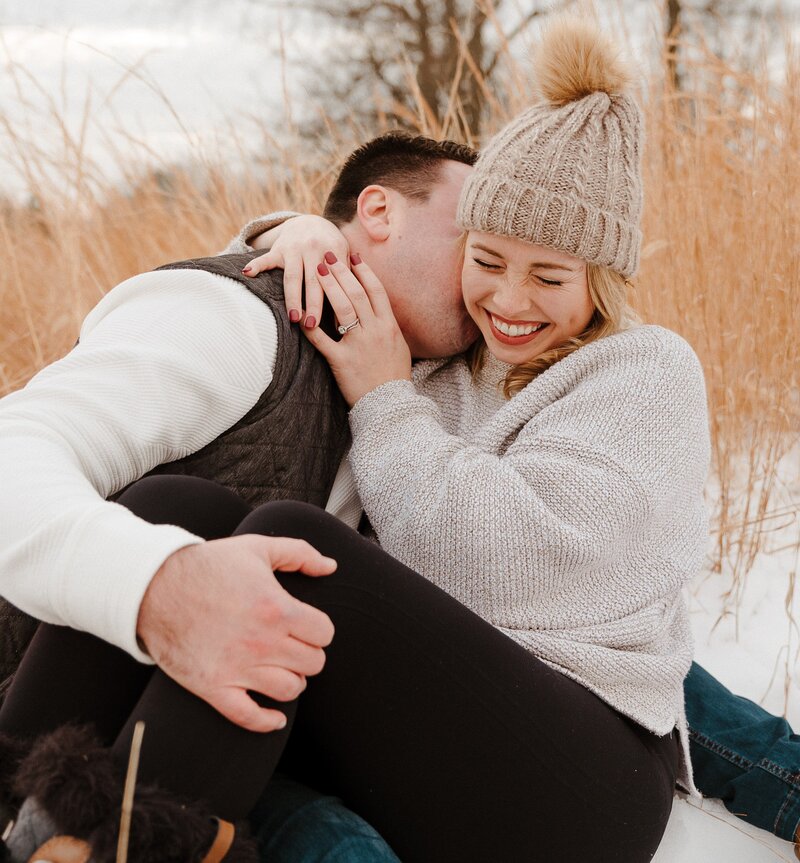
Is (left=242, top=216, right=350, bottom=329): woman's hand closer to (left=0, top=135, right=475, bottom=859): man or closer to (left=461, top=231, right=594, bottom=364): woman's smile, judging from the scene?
(left=0, top=135, right=475, bottom=859): man

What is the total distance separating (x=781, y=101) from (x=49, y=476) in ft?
7.53

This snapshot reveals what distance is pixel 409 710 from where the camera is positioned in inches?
46.4

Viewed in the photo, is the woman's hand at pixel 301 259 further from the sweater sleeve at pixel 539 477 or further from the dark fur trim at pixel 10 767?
the dark fur trim at pixel 10 767

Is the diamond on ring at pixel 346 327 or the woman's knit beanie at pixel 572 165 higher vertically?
the woman's knit beanie at pixel 572 165

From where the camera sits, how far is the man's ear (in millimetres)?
1839

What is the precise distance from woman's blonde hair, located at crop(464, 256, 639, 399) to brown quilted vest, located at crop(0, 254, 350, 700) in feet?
1.14

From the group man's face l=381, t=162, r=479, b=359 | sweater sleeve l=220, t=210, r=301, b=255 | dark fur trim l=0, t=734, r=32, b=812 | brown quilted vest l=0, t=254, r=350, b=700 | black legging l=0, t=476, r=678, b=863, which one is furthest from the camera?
sweater sleeve l=220, t=210, r=301, b=255

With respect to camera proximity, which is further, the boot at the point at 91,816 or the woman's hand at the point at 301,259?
the woman's hand at the point at 301,259

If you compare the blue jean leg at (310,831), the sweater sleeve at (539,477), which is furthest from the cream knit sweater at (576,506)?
the blue jean leg at (310,831)

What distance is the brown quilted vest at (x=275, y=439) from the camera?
145 centimetres

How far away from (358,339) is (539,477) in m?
0.45

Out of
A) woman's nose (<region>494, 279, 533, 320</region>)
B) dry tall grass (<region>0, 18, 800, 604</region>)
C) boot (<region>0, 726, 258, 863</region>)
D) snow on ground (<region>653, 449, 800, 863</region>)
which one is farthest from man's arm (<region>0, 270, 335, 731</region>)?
dry tall grass (<region>0, 18, 800, 604</region>)

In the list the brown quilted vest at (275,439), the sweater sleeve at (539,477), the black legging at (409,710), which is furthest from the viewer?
the brown quilted vest at (275,439)

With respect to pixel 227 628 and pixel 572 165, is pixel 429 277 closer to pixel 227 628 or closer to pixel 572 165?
pixel 572 165
